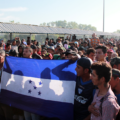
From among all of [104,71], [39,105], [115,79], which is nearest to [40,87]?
[39,105]

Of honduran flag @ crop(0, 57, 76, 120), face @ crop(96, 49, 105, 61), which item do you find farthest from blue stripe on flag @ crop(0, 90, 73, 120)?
face @ crop(96, 49, 105, 61)

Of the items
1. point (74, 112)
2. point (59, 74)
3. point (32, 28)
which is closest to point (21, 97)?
point (59, 74)

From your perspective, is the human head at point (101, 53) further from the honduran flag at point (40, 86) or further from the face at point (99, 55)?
the honduran flag at point (40, 86)

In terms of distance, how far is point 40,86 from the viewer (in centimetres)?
338

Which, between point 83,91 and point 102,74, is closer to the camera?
point 102,74

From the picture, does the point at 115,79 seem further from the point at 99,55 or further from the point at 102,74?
the point at 99,55

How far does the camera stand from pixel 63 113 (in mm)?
2932

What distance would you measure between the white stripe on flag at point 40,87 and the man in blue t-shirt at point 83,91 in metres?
0.22

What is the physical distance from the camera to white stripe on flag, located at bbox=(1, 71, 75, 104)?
302cm

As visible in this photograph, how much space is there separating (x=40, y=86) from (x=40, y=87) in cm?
2

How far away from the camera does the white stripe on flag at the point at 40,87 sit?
9.91 feet

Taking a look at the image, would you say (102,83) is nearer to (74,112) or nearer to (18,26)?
(74,112)

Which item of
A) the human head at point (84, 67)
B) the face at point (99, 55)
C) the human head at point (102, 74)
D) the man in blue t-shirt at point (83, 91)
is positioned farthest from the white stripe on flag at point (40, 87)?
the face at point (99, 55)

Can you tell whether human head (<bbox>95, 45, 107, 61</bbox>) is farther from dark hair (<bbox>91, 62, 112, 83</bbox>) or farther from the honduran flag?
dark hair (<bbox>91, 62, 112, 83</bbox>)
